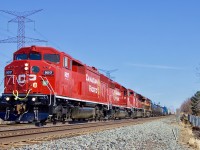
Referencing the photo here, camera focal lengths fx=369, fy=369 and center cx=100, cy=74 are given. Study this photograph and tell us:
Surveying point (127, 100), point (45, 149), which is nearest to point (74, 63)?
point (45, 149)

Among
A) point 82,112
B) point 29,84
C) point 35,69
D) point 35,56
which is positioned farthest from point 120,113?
point 29,84

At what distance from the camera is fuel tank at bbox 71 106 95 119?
918 inches

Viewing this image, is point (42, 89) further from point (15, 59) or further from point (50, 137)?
point (50, 137)

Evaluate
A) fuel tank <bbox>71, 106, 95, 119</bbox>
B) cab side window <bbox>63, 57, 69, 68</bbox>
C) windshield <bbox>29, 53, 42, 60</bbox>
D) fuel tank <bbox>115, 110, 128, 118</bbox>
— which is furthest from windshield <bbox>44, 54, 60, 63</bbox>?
fuel tank <bbox>115, 110, 128, 118</bbox>

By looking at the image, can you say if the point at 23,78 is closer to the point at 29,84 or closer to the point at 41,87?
the point at 29,84

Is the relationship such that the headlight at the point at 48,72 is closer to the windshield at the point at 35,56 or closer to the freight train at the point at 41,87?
the freight train at the point at 41,87

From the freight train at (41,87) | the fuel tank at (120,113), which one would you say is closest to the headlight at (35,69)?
the freight train at (41,87)

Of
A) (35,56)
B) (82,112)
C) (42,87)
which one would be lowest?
(82,112)

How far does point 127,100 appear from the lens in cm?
4869

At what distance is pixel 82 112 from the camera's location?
82.4 ft

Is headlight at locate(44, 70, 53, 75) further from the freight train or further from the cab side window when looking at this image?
the cab side window

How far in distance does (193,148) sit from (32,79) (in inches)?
351

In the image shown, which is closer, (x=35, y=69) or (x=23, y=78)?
(x=23, y=78)

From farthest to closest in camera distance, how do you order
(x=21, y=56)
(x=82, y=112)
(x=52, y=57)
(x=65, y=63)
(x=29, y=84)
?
1. (x=82, y=112)
2. (x=65, y=63)
3. (x=52, y=57)
4. (x=21, y=56)
5. (x=29, y=84)
